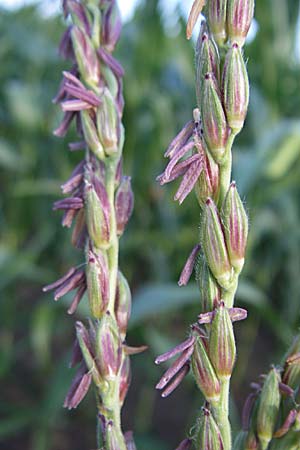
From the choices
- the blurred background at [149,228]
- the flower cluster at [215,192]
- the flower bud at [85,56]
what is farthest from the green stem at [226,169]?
the blurred background at [149,228]

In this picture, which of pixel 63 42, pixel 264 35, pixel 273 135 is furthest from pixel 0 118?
pixel 63 42

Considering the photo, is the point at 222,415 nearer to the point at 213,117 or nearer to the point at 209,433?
the point at 209,433

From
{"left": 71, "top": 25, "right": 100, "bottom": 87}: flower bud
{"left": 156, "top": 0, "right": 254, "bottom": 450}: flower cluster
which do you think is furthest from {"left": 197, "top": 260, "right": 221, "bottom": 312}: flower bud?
{"left": 71, "top": 25, "right": 100, "bottom": 87}: flower bud

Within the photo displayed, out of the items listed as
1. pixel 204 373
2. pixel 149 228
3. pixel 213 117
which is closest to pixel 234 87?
pixel 213 117

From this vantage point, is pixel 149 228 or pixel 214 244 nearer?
pixel 214 244

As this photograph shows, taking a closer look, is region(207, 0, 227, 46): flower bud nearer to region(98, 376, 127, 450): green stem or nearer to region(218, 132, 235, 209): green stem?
region(218, 132, 235, 209): green stem

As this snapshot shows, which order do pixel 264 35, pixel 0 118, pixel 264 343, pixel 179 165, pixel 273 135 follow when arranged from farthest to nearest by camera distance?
pixel 0 118, pixel 264 35, pixel 264 343, pixel 273 135, pixel 179 165

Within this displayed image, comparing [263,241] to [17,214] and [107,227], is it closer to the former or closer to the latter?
[17,214]
